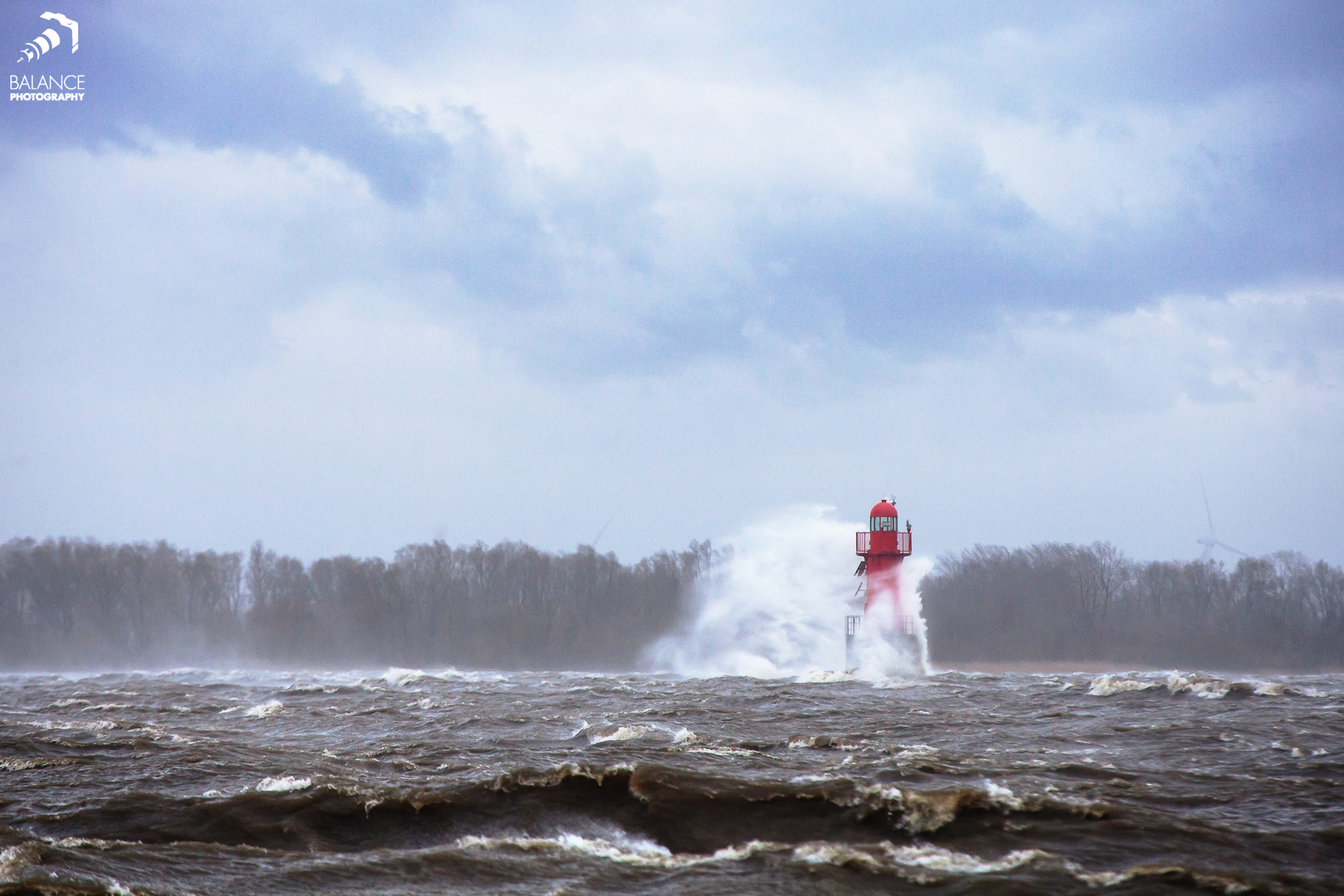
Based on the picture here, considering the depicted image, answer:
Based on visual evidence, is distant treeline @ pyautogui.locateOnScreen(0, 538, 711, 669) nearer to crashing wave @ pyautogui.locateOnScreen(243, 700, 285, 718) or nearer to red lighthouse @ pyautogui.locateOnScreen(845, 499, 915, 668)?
red lighthouse @ pyautogui.locateOnScreen(845, 499, 915, 668)

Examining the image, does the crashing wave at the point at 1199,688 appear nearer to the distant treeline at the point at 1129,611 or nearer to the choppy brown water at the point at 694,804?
the choppy brown water at the point at 694,804

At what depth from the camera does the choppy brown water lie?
10.1 metres

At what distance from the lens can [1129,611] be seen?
84.6 m

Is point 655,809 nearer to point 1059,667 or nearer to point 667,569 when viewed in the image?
point 1059,667

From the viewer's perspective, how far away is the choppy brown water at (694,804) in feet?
33.3

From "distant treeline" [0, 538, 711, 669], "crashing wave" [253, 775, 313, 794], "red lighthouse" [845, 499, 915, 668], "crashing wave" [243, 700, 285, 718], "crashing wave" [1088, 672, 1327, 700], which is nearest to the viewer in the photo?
"crashing wave" [253, 775, 313, 794]

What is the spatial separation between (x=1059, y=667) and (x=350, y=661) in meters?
65.9

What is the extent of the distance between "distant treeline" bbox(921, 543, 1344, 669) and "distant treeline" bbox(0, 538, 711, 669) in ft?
91.0

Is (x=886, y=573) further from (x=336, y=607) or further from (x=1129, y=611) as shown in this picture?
(x=336, y=607)

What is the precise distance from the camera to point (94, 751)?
19.4 m

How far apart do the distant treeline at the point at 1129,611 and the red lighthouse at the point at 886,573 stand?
3845 cm

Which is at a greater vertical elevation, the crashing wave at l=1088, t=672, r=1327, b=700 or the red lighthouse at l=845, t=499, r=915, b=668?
the red lighthouse at l=845, t=499, r=915, b=668

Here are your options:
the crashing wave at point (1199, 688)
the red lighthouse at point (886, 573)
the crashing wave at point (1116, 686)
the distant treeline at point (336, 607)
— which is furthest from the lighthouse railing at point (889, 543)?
the distant treeline at point (336, 607)

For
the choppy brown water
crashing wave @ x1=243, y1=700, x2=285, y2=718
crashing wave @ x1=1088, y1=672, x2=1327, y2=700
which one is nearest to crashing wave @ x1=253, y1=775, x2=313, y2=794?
the choppy brown water
